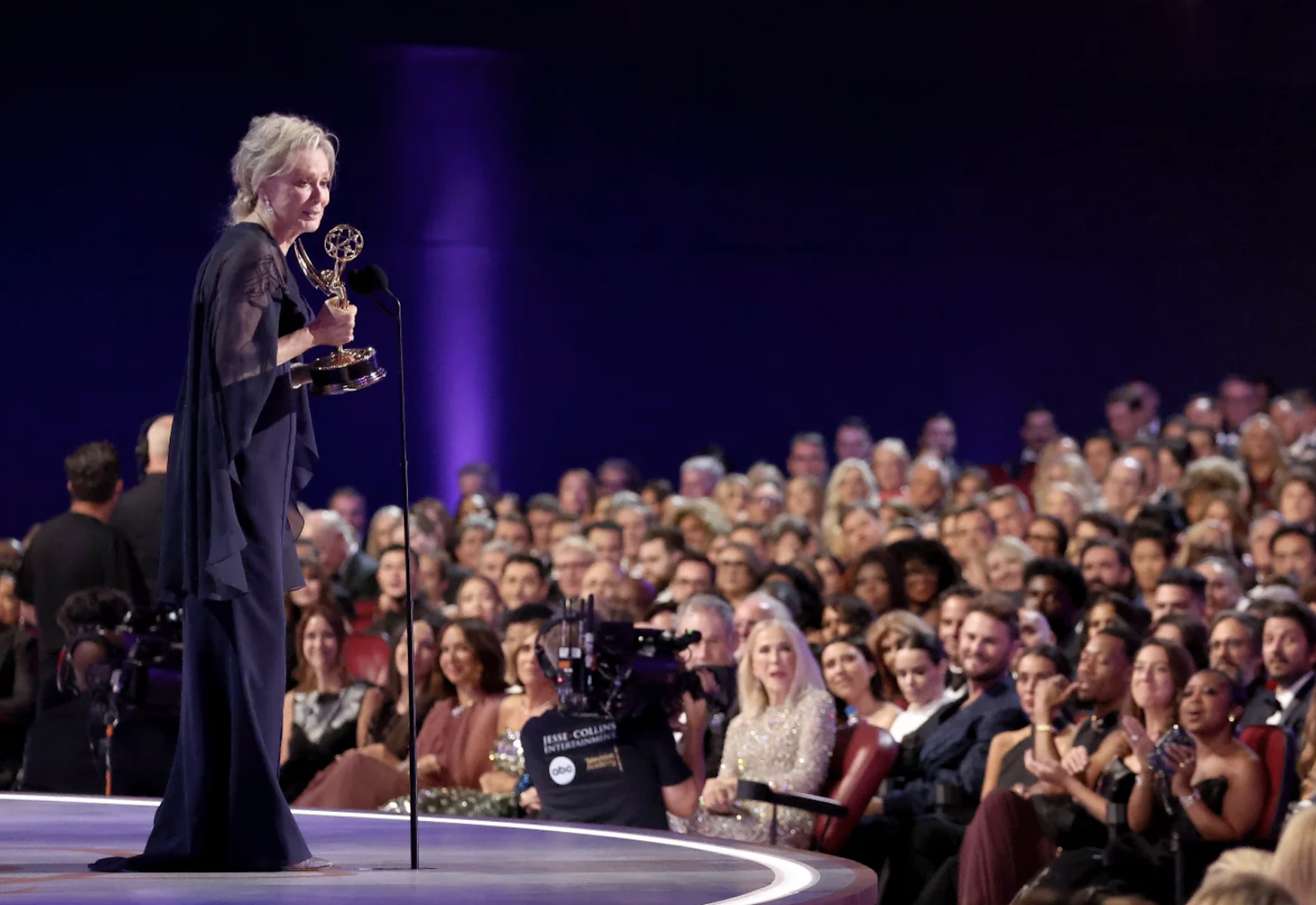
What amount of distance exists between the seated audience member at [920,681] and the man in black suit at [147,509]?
91.3 inches

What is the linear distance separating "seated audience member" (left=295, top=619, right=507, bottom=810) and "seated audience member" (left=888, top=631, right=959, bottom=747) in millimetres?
1259

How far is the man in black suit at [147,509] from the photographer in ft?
20.4

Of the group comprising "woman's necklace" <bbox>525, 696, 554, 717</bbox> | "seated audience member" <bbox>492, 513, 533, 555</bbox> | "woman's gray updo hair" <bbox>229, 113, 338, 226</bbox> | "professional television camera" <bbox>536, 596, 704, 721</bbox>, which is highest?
"woman's gray updo hair" <bbox>229, 113, 338, 226</bbox>

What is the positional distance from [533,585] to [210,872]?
15.2ft

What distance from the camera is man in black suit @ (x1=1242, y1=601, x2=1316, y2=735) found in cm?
564

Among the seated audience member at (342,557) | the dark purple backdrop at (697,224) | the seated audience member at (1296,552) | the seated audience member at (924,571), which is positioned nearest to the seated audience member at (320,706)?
the seated audience member at (924,571)

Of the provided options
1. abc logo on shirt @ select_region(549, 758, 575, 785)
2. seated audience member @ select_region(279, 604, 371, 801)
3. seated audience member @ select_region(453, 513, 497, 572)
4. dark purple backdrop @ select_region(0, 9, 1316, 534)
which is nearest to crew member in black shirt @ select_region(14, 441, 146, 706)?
seated audience member @ select_region(279, 604, 371, 801)

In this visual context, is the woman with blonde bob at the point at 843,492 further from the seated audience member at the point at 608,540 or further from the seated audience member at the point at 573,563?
the seated audience member at the point at 573,563

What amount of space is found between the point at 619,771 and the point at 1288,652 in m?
2.00

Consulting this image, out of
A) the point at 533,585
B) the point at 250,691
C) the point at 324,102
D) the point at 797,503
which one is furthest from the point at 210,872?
the point at 324,102

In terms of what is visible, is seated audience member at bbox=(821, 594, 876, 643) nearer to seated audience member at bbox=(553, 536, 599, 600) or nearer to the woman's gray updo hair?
seated audience member at bbox=(553, 536, 599, 600)

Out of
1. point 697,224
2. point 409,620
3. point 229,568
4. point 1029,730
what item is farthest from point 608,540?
point 697,224

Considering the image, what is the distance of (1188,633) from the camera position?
5.61 metres

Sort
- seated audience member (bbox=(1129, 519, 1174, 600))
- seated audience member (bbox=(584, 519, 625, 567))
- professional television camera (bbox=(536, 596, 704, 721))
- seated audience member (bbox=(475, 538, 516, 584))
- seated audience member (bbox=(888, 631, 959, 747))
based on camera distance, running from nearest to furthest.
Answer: professional television camera (bbox=(536, 596, 704, 721)) → seated audience member (bbox=(888, 631, 959, 747)) → seated audience member (bbox=(1129, 519, 1174, 600)) → seated audience member (bbox=(475, 538, 516, 584)) → seated audience member (bbox=(584, 519, 625, 567))
